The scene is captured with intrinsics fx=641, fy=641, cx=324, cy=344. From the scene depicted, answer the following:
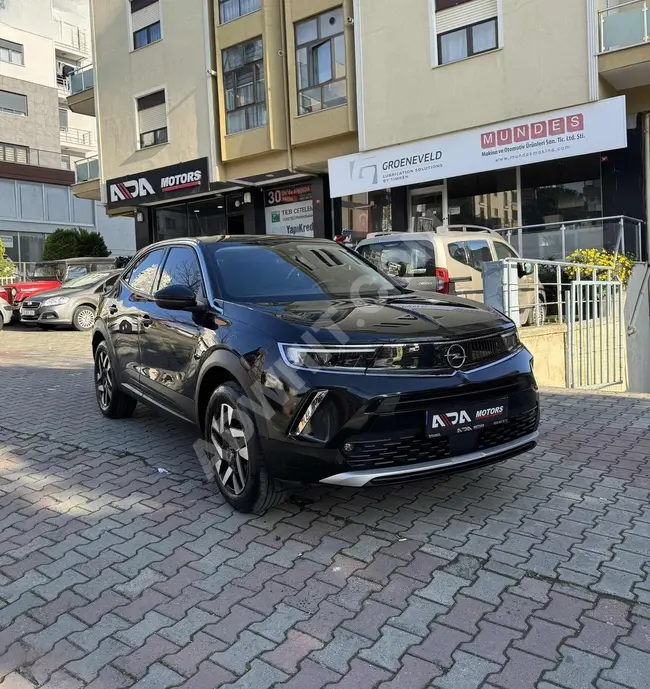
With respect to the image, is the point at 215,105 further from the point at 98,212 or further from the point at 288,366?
the point at 98,212

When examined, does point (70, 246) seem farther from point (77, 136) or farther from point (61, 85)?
point (61, 85)

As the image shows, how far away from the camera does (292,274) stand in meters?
4.53

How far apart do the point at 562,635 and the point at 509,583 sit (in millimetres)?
427

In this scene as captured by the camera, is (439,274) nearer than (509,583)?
No

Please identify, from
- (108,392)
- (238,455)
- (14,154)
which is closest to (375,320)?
(238,455)

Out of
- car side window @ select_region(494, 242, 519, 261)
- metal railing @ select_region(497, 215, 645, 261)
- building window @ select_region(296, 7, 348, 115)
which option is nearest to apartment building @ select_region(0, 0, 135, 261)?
building window @ select_region(296, 7, 348, 115)

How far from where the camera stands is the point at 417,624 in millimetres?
2646

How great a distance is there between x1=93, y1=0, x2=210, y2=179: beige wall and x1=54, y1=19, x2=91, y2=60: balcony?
66.1ft

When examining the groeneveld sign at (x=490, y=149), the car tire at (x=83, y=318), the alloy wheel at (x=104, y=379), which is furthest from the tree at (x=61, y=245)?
the alloy wheel at (x=104, y=379)

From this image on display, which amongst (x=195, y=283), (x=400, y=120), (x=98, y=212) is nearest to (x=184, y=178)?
(x=400, y=120)

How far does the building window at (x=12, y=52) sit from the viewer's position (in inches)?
1437

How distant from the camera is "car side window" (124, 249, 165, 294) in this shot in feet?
17.6

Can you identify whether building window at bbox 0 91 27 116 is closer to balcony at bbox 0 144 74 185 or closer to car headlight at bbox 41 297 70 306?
balcony at bbox 0 144 74 185

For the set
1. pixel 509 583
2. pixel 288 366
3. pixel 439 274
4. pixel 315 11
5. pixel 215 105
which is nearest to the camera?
pixel 509 583
